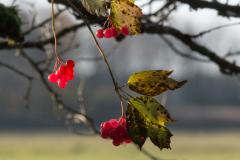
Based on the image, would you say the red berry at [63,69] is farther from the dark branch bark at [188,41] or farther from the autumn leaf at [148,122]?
the dark branch bark at [188,41]

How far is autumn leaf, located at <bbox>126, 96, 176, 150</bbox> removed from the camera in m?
0.46

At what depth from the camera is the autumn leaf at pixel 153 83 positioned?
1.49 feet

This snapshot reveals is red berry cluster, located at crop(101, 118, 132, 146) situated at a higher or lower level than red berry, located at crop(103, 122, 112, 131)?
lower

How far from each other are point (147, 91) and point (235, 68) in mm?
872

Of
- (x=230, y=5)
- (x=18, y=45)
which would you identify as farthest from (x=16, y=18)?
(x=230, y=5)

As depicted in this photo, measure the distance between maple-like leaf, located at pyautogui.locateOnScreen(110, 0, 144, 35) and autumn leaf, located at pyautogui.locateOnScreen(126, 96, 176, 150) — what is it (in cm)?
16

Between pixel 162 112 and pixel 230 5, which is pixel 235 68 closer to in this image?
pixel 230 5

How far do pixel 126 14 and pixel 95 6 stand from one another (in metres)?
0.07

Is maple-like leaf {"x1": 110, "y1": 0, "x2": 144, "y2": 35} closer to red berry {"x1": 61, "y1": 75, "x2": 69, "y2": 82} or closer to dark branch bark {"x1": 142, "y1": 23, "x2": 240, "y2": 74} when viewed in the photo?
red berry {"x1": 61, "y1": 75, "x2": 69, "y2": 82}

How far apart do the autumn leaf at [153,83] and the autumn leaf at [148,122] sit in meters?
0.02

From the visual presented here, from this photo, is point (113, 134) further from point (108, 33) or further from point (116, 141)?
point (108, 33)

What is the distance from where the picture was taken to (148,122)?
476 mm

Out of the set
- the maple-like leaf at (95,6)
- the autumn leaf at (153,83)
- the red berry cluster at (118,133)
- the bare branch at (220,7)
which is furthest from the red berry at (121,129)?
the bare branch at (220,7)

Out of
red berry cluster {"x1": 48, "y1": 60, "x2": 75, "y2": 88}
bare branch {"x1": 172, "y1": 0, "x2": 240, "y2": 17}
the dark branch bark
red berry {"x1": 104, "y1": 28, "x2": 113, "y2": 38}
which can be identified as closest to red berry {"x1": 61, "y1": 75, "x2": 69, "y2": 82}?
red berry cluster {"x1": 48, "y1": 60, "x2": 75, "y2": 88}
